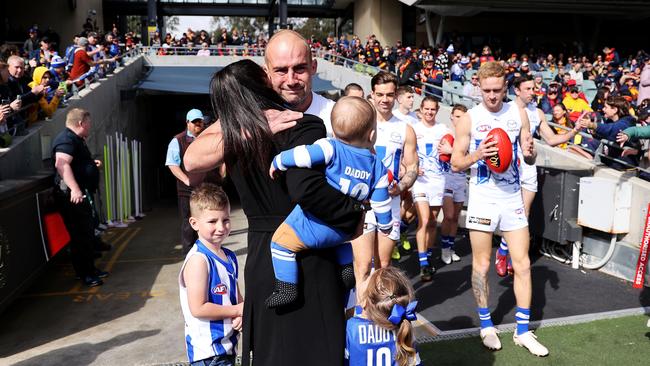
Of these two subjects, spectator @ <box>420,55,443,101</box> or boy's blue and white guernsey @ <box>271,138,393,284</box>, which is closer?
boy's blue and white guernsey @ <box>271,138,393,284</box>

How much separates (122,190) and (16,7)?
2128cm

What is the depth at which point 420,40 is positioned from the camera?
3506 centimetres

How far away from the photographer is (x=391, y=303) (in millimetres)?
3045

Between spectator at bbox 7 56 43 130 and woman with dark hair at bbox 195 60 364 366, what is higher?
spectator at bbox 7 56 43 130

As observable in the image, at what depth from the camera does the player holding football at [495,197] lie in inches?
197

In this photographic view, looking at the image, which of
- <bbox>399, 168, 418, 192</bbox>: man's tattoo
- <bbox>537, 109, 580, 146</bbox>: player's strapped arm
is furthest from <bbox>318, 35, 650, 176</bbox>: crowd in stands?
<bbox>399, 168, 418, 192</bbox>: man's tattoo

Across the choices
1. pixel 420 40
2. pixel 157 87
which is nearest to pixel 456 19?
pixel 420 40

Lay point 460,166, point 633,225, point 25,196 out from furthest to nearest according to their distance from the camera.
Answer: point 633,225 → point 25,196 → point 460,166

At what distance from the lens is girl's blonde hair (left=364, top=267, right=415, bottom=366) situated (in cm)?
304

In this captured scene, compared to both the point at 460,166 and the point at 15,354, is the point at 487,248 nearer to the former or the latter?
the point at 460,166

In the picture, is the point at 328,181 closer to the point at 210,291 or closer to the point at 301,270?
the point at 301,270

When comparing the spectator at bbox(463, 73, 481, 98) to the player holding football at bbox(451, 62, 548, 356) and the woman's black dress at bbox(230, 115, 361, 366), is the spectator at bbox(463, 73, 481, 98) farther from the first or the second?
the woman's black dress at bbox(230, 115, 361, 366)

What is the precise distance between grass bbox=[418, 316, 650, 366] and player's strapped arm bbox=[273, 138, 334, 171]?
9.80 ft

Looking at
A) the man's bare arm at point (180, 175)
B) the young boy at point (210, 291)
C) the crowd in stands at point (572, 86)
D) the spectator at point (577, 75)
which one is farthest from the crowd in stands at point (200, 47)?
the young boy at point (210, 291)
